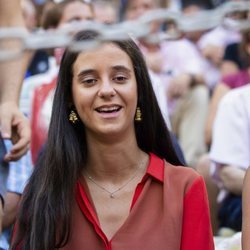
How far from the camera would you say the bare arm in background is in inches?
145

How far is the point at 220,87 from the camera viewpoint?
598 centimetres

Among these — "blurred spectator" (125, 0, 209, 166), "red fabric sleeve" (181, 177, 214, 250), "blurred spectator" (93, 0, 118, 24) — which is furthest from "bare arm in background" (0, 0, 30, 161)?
"blurred spectator" (125, 0, 209, 166)

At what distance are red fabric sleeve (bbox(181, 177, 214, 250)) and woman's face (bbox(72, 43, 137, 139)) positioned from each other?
0.40 metres

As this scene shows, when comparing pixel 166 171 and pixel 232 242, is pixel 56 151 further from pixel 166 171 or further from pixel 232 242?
pixel 232 242

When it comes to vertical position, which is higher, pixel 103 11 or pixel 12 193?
pixel 103 11

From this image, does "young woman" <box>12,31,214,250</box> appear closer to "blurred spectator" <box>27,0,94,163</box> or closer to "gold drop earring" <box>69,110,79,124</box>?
"gold drop earring" <box>69,110,79,124</box>

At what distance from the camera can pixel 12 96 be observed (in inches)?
151

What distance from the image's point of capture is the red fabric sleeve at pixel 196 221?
3338 mm

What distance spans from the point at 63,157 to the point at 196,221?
0.62m

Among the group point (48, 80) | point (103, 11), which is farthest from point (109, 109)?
point (103, 11)

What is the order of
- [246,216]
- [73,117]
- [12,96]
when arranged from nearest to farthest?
1. [246,216]
2. [73,117]
3. [12,96]

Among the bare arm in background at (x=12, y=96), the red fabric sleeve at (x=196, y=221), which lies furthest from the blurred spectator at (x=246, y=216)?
the bare arm in background at (x=12, y=96)

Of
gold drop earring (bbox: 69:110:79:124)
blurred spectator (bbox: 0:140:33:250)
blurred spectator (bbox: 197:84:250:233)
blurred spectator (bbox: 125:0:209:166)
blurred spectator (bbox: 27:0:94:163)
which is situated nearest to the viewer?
gold drop earring (bbox: 69:110:79:124)

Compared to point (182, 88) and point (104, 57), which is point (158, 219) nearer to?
point (104, 57)
